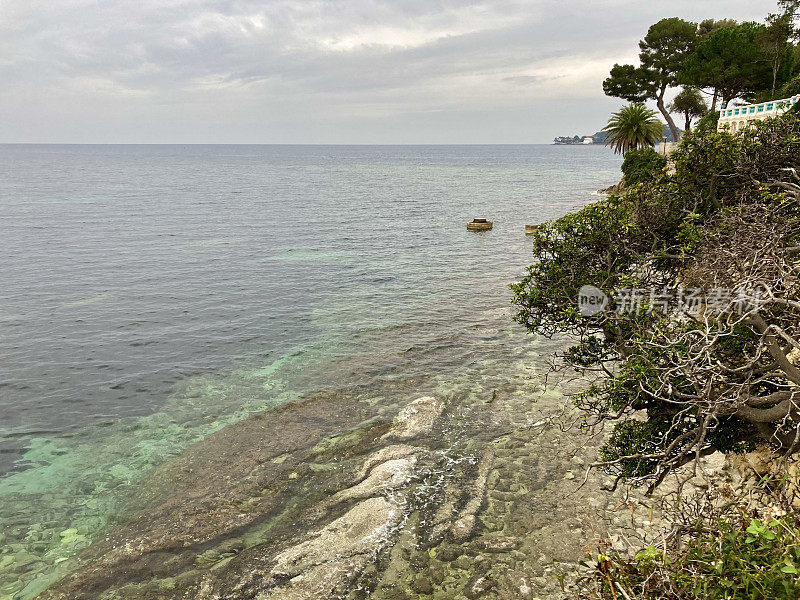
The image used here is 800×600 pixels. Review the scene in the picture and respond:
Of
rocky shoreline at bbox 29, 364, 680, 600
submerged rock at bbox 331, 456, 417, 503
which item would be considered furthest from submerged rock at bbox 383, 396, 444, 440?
submerged rock at bbox 331, 456, 417, 503

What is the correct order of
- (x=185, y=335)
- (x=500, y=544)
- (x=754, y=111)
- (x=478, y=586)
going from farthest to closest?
(x=754, y=111)
(x=185, y=335)
(x=500, y=544)
(x=478, y=586)

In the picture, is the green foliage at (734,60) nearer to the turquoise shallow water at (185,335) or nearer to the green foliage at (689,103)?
the green foliage at (689,103)

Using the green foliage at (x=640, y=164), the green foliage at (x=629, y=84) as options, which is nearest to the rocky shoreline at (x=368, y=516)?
the green foliage at (x=640, y=164)

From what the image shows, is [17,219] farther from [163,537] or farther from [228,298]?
[163,537]

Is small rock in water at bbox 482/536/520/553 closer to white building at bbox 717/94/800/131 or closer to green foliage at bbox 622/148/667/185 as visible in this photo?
white building at bbox 717/94/800/131

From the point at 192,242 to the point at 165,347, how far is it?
3121 cm

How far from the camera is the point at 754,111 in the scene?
139 feet

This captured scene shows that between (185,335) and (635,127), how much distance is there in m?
65.3

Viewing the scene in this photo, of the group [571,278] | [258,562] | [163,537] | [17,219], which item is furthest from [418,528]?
[17,219]

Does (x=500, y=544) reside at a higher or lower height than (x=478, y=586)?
higher

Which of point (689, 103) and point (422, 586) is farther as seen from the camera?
point (689, 103)

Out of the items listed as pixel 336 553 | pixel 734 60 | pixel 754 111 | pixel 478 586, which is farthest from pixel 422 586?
pixel 734 60

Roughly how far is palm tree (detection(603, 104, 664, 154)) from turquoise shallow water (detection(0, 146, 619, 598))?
75.2ft

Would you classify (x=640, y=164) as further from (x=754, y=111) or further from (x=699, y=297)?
(x=699, y=297)
